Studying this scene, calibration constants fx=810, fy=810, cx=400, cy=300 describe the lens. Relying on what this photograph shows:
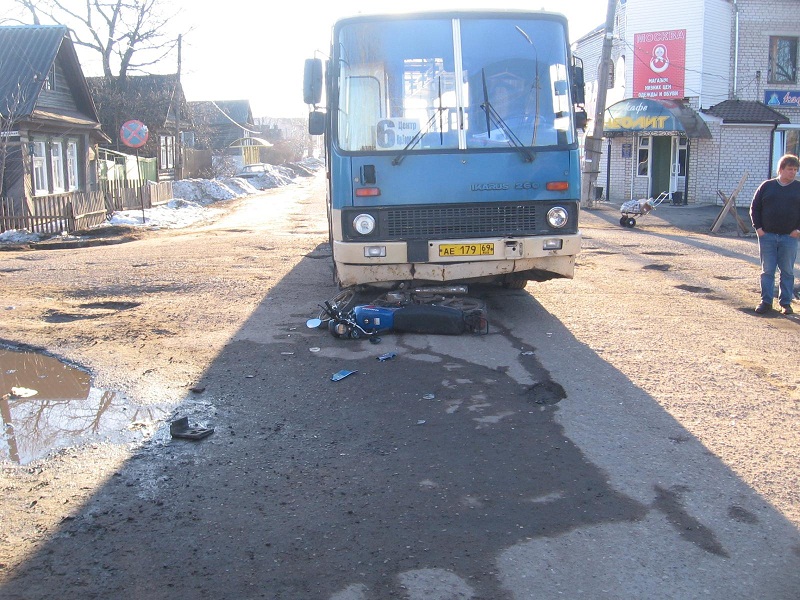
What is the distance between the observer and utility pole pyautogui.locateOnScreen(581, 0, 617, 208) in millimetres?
22000

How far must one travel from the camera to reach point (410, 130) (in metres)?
8.05

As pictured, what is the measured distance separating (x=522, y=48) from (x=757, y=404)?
4.35m

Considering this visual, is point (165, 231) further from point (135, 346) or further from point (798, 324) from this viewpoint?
point (798, 324)

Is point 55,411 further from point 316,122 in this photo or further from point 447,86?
point 447,86

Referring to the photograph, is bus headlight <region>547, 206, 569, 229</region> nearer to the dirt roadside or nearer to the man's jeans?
the man's jeans

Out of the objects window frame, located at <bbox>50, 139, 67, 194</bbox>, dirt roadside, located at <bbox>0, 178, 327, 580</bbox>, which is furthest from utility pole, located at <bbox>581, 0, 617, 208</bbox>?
window frame, located at <bbox>50, 139, 67, 194</bbox>

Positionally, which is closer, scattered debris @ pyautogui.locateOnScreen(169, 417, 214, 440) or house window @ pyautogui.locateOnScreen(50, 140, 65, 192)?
scattered debris @ pyautogui.locateOnScreen(169, 417, 214, 440)

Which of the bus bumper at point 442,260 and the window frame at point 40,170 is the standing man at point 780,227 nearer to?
the bus bumper at point 442,260

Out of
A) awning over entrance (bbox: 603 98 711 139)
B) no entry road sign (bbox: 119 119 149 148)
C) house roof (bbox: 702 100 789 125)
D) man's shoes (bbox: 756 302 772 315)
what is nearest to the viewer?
man's shoes (bbox: 756 302 772 315)

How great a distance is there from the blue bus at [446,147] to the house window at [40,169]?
18.5 meters

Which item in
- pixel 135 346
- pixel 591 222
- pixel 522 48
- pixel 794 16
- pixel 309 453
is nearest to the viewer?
pixel 309 453

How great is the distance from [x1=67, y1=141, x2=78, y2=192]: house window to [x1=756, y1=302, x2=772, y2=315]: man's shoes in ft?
75.9

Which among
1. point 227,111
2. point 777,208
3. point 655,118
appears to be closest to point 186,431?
point 777,208

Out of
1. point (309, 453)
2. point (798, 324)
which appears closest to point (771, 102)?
point (798, 324)
